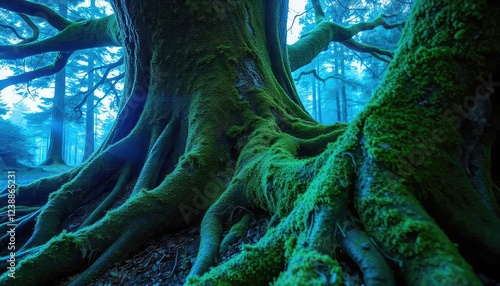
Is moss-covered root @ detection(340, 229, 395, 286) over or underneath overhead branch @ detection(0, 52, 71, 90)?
underneath

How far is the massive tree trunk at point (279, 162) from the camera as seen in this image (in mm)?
1202

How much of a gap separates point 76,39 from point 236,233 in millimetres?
6522

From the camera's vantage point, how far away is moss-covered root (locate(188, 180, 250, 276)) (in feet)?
7.64

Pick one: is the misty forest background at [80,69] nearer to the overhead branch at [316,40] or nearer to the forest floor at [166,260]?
the overhead branch at [316,40]

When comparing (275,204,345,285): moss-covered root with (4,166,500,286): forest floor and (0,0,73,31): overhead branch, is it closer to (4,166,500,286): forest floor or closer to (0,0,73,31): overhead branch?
(4,166,500,286): forest floor

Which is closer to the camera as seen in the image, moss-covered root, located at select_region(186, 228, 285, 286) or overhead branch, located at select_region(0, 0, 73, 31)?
moss-covered root, located at select_region(186, 228, 285, 286)

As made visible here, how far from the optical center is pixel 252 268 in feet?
5.05

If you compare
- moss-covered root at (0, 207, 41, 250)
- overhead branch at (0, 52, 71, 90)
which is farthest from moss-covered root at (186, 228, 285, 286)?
overhead branch at (0, 52, 71, 90)

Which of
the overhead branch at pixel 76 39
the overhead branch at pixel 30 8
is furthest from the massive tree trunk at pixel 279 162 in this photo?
the overhead branch at pixel 30 8

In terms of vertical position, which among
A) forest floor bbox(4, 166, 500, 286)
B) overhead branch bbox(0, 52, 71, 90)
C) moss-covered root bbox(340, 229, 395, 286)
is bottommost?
forest floor bbox(4, 166, 500, 286)

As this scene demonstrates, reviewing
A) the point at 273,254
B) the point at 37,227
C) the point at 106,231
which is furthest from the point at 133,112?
the point at 273,254

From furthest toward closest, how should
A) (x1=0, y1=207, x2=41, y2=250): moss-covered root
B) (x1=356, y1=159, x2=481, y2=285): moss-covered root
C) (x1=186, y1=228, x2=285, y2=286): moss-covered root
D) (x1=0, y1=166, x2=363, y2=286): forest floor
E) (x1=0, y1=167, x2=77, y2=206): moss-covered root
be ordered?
(x1=0, y1=167, x2=77, y2=206): moss-covered root < (x1=0, y1=207, x2=41, y2=250): moss-covered root < (x1=0, y1=166, x2=363, y2=286): forest floor < (x1=186, y1=228, x2=285, y2=286): moss-covered root < (x1=356, y1=159, x2=481, y2=285): moss-covered root

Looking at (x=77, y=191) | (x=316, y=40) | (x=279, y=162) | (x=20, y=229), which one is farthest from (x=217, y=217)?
(x=316, y=40)

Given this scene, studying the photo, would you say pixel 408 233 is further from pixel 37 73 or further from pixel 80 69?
pixel 80 69
